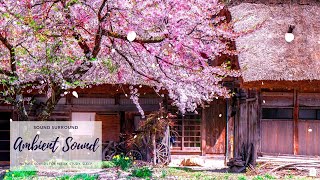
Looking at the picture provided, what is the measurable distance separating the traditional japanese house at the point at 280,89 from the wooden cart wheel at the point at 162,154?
2717mm

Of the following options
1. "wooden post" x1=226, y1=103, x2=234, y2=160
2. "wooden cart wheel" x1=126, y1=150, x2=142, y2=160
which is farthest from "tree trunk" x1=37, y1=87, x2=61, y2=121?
"wooden post" x1=226, y1=103, x2=234, y2=160

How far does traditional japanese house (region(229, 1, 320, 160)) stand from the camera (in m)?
14.2

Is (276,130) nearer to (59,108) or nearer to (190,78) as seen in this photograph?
(190,78)

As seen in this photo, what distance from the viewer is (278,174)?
46.1ft

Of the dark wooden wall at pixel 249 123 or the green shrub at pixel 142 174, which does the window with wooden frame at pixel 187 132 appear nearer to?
the dark wooden wall at pixel 249 123

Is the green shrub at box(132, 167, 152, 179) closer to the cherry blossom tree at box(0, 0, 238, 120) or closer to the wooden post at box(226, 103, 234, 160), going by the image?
the cherry blossom tree at box(0, 0, 238, 120)

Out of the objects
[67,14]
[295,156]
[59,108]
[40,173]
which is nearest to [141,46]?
[67,14]

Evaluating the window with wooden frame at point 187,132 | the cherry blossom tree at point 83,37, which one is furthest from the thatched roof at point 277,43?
the window with wooden frame at point 187,132

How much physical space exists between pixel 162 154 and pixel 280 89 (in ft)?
15.5

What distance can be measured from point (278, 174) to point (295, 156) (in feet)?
3.32

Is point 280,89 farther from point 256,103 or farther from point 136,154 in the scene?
point 136,154

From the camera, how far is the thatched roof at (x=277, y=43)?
Answer: 14.2 metres

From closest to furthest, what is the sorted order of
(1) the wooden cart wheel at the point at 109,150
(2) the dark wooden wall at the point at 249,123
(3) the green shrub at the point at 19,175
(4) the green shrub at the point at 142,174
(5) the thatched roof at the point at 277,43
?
1. (3) the green shrub at the point at 19,175
2. (4) the green shrub at the point at 142,174
3. (5) the thatched roof at the point at 277,43
4. (2) the dark wooden wall at the point at 249,123
5. (1) the wooden cart wheel at the point at 109,150

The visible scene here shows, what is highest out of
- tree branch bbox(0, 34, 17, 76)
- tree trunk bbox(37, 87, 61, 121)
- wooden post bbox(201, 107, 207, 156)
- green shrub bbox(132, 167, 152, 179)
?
tree branch bbox(0, 34, 17, 76)
